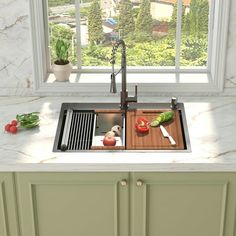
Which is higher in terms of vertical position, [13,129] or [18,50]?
[18,50]

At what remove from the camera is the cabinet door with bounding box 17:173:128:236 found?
3342 mm

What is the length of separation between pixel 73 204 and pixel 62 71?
1.00m

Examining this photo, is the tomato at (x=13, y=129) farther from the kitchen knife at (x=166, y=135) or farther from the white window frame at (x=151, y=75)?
the kitchen knife at (x=166, y=135)

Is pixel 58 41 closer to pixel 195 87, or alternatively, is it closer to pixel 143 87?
pixel 143 87

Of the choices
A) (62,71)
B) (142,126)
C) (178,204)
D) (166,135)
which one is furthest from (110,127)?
(178,204)

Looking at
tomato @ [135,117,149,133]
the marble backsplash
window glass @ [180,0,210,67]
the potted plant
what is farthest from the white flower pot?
window glass @ [180,0,210,67]

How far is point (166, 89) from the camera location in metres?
4.01

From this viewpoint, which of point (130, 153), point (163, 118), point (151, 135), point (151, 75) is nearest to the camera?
point (130, 153)

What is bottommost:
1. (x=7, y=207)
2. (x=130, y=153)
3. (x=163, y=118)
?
(x=7, y=207)

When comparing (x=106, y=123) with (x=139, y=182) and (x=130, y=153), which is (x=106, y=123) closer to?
(x=130, y=153)

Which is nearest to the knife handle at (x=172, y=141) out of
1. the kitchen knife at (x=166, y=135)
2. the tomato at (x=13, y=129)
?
the kitchen knife at (x=166, y=135)

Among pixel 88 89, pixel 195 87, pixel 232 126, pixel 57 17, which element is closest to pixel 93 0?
pixel 57 17

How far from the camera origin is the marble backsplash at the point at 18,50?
3.83m

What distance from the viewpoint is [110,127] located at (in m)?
3.81
